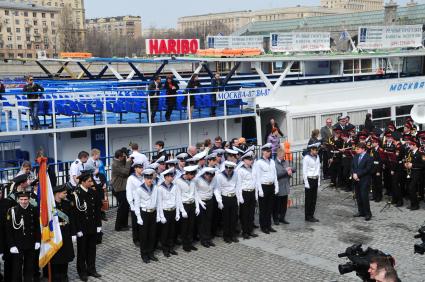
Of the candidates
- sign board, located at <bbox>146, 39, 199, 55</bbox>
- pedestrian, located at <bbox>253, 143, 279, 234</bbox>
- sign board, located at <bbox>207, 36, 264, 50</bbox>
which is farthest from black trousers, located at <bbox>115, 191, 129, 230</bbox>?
sign board, located at <bbox>207, 36, 264, 50</bbox>

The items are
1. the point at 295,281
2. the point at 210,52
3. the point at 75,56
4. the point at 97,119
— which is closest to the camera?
the point at 295,281

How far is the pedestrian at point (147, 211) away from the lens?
945 centimetres

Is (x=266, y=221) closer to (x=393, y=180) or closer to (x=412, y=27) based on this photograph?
(x=393, y=180)

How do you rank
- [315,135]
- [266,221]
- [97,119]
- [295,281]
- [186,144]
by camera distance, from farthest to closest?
[186,144] < [97,119] < [315,135] < [266,221] < [295,281]

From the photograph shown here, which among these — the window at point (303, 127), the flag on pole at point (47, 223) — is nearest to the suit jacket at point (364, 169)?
the flag on pole at point (47, 223)

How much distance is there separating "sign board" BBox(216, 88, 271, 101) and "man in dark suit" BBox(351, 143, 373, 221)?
620 centimetres

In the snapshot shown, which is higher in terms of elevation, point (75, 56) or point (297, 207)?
point (75, 56)

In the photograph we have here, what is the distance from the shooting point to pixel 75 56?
22.6m

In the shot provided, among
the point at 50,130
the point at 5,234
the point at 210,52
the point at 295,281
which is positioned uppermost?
the point at 210,52

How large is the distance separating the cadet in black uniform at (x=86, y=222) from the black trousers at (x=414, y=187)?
7810 mm

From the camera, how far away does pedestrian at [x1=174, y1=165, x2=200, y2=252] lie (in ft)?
32.7

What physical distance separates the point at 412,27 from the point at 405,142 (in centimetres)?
1118

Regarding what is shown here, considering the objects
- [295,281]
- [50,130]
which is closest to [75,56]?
[50,130]

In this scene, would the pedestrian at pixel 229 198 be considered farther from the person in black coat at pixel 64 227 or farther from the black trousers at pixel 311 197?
the person in black coat at pixel 64 227
